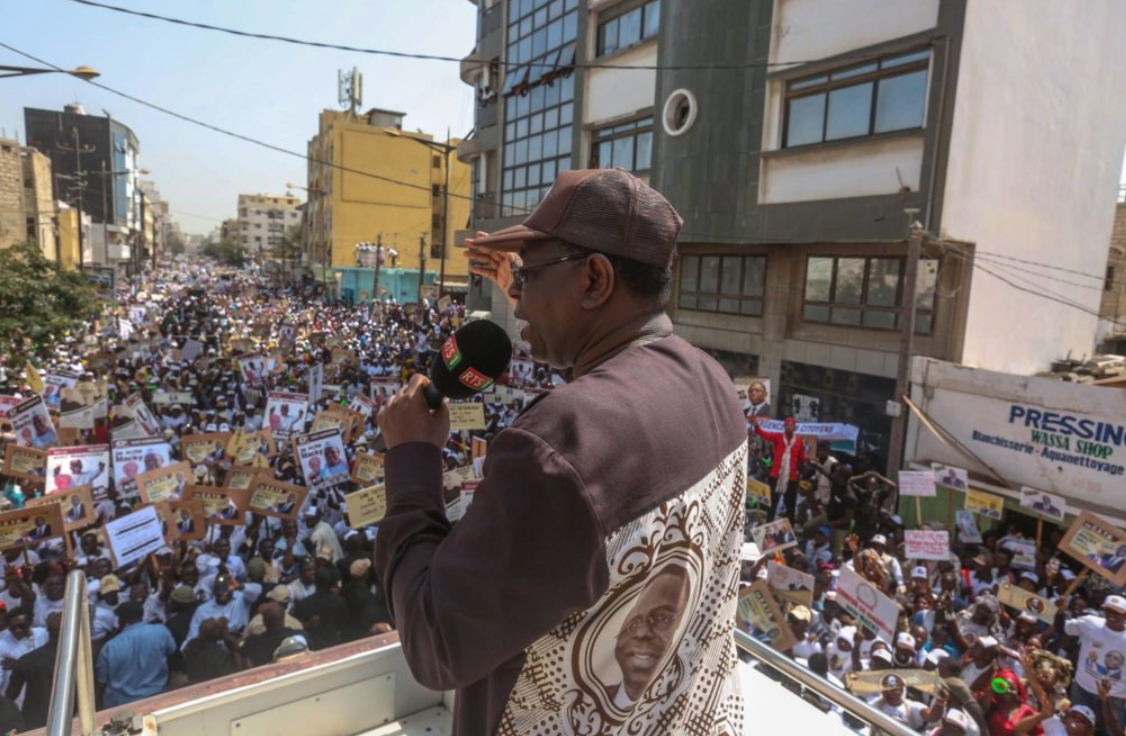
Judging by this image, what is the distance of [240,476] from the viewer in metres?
8.21

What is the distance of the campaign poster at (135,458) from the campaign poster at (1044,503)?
10.9m

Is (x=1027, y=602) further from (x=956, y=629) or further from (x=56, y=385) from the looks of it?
(x=56, y=385)

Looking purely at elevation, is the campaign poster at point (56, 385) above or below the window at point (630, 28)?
below

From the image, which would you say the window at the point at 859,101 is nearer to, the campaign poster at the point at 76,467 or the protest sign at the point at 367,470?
the protest sign at the point at 367,470

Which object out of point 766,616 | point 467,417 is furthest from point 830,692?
point 467,417

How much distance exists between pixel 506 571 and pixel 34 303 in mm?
19964

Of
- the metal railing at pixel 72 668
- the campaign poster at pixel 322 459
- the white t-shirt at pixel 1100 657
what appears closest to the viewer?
the metal railing at pixel 72 668

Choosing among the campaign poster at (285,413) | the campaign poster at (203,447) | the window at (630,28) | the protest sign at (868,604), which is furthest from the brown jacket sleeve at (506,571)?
the window at (630,28)

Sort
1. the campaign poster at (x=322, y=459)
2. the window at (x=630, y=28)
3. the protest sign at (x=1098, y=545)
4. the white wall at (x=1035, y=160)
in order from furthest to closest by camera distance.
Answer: the window at (x=630, y=28) < the white wall at (x=1035, y=160) < the campaign poster at (x=322, y=459) < the protest sign at (x=1098, y=545)

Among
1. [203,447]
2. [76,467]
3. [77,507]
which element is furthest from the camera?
[203,447]

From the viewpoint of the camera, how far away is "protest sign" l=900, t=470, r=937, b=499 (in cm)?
881

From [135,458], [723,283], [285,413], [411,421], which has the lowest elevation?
[135,458]

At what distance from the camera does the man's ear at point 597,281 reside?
4.35ft

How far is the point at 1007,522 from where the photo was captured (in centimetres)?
1073
